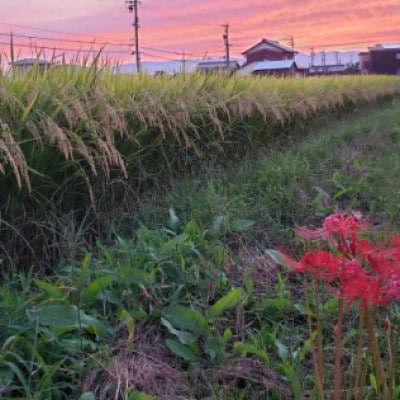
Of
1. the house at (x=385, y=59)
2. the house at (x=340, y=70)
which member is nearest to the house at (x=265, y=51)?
the house at (x=340, y=70)

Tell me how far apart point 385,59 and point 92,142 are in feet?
201

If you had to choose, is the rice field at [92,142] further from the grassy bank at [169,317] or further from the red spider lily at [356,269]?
the red spider lily at [356,269]

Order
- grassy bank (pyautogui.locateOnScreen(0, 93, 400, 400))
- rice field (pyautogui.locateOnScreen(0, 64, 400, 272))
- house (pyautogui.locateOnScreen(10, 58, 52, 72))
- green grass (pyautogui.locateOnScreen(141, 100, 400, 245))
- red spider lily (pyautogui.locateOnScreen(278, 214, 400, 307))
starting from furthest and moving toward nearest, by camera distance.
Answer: green grass (pyautogui.locateOnScreen(141, 100, 400, 245)) → house (pyautogui.locateOnScreen(10, 58, 52, 72)) → rice field (pyautogui.locateOnScreen(0, 64, 400, 272)) → grassy bank (pyautogui.locateOnScreen(0, 93, 400, 400)) → red spider lily (pyautogui.locateOnScreen(278, 214, 400, 307))

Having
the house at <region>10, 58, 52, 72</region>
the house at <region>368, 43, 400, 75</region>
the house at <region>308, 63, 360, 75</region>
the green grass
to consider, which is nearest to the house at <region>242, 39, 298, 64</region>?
the house at <region>308, 63, 360, 75</region>

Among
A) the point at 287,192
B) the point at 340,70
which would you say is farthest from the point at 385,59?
the point at 287,192

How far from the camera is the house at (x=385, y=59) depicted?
58.6 m

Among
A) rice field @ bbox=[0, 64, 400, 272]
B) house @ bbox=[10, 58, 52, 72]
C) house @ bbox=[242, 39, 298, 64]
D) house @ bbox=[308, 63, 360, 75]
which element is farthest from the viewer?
house @ bbox=[242, 39, 298, 64]

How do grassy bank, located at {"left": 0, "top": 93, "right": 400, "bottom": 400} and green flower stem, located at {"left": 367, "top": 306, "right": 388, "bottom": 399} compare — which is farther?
grassy bank, located at {"left": 0, "top": 93, "right": 400, "bottom": 400}

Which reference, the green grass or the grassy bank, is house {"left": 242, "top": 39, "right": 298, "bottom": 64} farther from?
the grassy bank

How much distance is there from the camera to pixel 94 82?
3.63 metres

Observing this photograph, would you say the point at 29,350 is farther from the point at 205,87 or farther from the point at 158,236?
the point at 205,87

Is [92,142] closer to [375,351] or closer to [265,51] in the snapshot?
[375,351]

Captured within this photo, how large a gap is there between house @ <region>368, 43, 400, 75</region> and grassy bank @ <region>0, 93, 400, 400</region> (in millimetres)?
59237

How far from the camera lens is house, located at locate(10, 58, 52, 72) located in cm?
332
